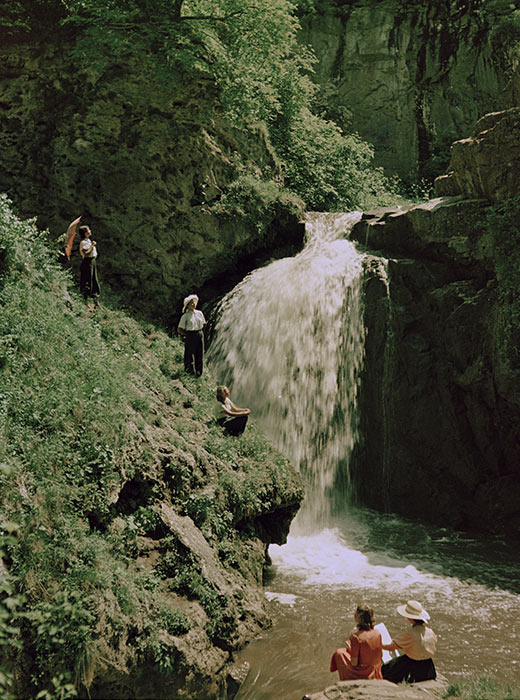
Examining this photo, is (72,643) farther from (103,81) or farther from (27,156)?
(103,81)

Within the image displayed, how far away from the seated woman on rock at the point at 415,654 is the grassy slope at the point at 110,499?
201 cm

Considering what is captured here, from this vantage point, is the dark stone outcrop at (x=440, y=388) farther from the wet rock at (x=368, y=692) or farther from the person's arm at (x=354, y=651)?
the wet rock at (x=368, y=692)

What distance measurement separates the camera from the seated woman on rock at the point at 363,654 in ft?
19.5

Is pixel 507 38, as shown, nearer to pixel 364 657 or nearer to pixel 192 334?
pixel 192 334

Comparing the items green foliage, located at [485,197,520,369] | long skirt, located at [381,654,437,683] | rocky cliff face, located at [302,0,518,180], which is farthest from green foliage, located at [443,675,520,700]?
rocky cliff face, located at [302,0,518,180]

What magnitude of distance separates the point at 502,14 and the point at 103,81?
19.2 m

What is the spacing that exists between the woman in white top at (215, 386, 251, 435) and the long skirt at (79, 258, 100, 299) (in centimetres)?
352

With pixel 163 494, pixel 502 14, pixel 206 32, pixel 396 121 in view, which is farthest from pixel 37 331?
pixel 502 14

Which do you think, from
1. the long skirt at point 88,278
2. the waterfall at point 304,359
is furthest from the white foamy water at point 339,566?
the long skirt at point 88,278

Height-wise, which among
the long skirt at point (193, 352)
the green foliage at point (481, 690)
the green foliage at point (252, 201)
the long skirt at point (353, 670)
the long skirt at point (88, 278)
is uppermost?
the green foliage at point (252, 201)

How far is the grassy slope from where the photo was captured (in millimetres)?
5684

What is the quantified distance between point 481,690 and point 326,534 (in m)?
5.95

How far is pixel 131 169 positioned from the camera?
1503 centimetres

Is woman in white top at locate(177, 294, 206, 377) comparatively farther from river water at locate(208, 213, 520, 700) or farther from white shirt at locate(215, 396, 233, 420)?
river water at locate(208, 213, 520, 700)
